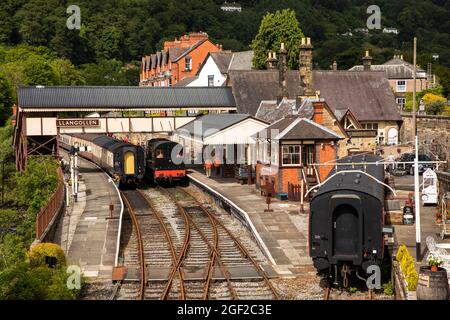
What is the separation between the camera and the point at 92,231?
28.9 metres

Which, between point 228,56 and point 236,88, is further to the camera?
point 228,56

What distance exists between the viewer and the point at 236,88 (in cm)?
5422

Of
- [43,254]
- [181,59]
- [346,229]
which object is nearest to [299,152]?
[346,229]

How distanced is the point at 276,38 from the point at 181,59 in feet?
95.1

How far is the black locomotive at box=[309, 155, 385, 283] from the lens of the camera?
1995cm

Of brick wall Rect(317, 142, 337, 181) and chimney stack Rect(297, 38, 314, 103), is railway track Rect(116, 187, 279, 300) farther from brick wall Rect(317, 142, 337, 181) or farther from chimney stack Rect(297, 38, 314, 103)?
chimney stack Rect(297, 38, 314, 103)

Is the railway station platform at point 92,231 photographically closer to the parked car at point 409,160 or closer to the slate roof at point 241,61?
the parked car at point 409,160

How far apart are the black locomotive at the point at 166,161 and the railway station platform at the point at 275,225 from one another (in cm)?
337

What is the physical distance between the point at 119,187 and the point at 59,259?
73.9 feet

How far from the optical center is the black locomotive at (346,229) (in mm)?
19953

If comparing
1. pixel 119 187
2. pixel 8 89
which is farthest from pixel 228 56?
pixel 119 187

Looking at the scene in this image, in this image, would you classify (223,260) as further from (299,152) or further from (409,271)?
(299,152)

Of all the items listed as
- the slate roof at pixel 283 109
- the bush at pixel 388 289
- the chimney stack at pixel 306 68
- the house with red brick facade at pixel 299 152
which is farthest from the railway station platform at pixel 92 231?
the chimney stack at pixel 306 68

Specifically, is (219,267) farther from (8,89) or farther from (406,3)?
(406,3)
